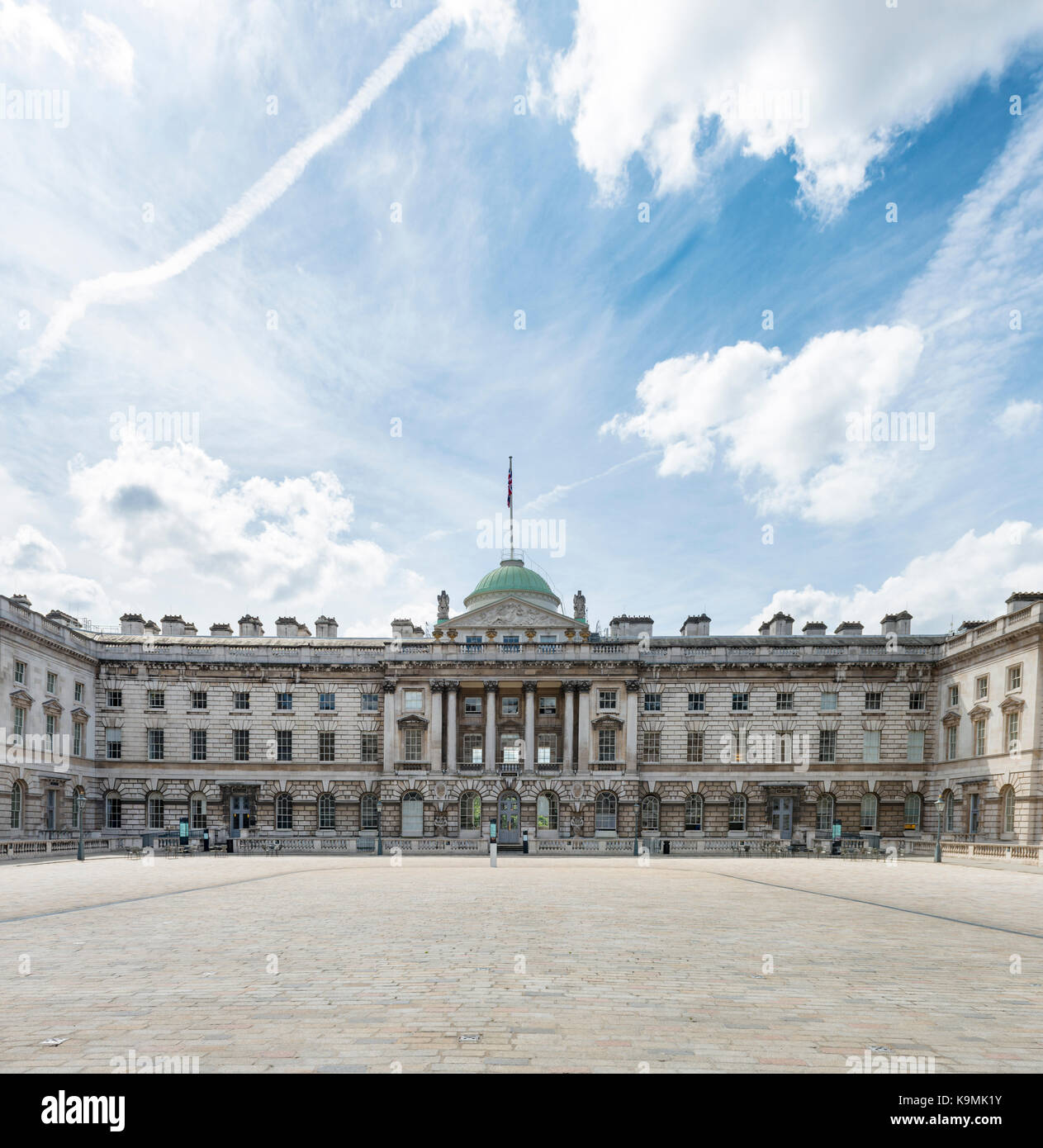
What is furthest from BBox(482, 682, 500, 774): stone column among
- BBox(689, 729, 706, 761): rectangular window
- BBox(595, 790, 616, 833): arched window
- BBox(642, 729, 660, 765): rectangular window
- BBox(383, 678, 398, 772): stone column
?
BBox(689, 729, 706, 761): rectangular window

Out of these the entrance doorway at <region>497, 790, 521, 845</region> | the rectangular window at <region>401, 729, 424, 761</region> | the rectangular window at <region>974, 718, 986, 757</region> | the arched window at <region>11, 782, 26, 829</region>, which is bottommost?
the entrance doorway at <region>497, 790, 521, 845</region>

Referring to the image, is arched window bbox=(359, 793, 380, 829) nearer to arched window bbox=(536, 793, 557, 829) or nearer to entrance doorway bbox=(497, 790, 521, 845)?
entrance doorway bbox=(497, 790, 521, 845)

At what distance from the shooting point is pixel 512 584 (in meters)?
65.0

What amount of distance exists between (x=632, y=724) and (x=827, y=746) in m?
13.0

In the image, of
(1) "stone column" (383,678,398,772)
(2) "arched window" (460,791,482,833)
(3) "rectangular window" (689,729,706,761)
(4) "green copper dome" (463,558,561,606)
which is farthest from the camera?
(4) "green copper dome" (463,558,561,606)

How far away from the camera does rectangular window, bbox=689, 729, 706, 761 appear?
2105 inches

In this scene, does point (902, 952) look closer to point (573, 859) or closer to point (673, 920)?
point (673, 920)

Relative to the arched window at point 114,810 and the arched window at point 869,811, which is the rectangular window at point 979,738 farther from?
the arched window at point 114,810

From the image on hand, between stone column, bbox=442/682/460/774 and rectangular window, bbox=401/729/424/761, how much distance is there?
1784 mm

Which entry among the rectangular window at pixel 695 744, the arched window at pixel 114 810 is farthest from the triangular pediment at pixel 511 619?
the arched window at pixel 114 810

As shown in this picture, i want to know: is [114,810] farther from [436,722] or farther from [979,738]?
[979,738]

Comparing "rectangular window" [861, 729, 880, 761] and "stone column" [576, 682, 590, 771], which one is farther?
"stone column" [576, 682, 590, 771]

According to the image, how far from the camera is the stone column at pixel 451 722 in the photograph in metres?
53.4
